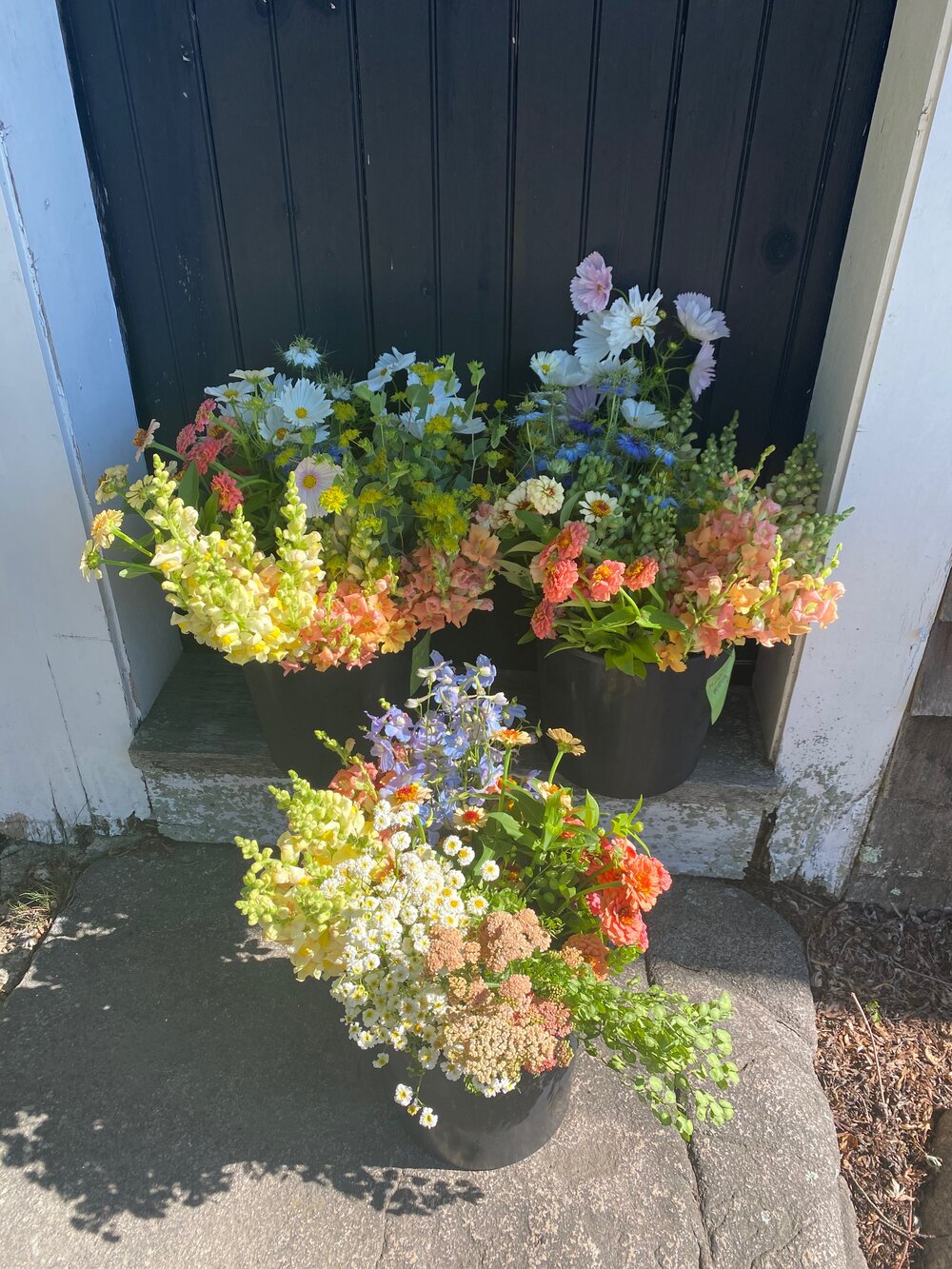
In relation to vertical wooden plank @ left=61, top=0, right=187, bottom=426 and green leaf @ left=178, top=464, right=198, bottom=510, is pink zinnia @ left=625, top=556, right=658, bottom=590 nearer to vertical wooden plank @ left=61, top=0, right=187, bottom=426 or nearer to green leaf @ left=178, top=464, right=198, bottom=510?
green leaf @ left=178, top=464, right=198, bottom=510

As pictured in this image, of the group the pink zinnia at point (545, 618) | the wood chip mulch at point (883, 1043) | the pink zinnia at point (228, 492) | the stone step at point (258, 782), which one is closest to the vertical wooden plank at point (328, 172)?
the pink zinnia at point (228, 492)

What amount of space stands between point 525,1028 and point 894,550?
1.21 m

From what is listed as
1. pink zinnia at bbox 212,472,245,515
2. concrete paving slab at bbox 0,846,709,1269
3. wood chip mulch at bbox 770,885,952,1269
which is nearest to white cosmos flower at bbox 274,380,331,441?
pink zinnia at bbox 212,472,245,515

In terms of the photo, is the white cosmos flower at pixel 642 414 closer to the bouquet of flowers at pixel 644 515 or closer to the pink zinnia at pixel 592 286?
the bouquet of flowers at pixel 644 515

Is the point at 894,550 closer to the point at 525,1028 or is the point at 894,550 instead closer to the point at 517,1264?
the point at 525,1028

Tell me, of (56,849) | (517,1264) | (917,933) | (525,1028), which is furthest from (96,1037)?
(917,933)

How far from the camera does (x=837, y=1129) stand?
1.83m

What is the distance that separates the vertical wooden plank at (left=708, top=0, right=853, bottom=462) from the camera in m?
1.75

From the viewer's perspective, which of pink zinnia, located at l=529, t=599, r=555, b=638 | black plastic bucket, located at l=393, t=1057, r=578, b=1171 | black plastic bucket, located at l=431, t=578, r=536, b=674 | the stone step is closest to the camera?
black plastic bucket, located at l=393, t=1057, r=578, b=1171

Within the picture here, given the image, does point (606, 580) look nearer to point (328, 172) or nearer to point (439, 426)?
point (439, 426)

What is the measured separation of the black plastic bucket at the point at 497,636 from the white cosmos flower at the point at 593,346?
2.07 ft

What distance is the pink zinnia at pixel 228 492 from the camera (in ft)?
5.72

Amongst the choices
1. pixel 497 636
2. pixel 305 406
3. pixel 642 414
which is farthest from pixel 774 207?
pixel 497 636

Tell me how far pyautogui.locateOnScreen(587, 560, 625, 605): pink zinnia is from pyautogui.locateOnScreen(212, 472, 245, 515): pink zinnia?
2.27ft
